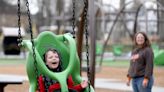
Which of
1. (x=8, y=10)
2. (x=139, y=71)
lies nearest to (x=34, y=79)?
(x=139, y=71)

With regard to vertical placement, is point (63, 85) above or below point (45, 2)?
below

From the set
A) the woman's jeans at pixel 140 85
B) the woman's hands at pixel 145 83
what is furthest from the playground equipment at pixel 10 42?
the woman's hands at pixel 145 83

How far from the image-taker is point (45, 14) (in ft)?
244

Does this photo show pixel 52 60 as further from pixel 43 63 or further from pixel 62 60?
pixel 62 60

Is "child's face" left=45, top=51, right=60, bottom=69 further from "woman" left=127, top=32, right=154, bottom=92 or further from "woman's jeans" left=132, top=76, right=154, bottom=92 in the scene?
"woman's jeans" left=132, top=76, right=154, bottom=92

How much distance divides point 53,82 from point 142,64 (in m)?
2.59

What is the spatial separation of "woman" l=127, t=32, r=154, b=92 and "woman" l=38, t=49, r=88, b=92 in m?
2.22

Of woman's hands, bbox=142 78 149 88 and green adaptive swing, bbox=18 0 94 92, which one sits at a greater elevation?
green adaptive swing, bbox=18 0 94 92

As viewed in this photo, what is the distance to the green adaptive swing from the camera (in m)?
5.71

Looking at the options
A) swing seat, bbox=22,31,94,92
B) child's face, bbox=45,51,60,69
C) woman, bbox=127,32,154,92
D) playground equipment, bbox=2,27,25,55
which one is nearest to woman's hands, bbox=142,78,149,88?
woman, bbox=127,32,154,92

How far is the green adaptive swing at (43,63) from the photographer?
18.7 feet

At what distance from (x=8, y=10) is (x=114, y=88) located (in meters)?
67.8

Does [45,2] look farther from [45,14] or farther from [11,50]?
[11,50]

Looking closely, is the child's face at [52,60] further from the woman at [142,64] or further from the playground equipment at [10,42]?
the playground equipment at [10,42]
